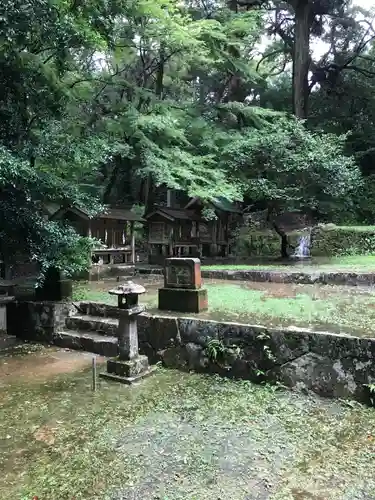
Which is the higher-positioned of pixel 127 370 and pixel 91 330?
pixel 91 330

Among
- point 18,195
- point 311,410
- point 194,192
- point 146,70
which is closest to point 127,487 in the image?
point 311,410

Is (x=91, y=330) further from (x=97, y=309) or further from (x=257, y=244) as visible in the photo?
(x=257, y=244)

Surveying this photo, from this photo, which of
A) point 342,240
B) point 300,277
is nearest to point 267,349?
point 300,277

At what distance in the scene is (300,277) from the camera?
913cm

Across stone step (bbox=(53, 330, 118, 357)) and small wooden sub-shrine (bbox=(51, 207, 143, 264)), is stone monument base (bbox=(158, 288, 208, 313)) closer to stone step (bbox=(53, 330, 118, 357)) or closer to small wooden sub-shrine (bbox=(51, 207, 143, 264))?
stone step (bbox=(53, 330, 118, 357))

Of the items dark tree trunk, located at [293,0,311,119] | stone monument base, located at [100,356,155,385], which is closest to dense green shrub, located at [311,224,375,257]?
dark tree trunk, located at [293,0,311,119]

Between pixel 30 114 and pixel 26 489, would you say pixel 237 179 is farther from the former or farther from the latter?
pixel 26 489

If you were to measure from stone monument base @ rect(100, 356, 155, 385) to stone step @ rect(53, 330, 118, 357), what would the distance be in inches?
34.0

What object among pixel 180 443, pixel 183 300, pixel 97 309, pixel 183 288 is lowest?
pixel 180 443

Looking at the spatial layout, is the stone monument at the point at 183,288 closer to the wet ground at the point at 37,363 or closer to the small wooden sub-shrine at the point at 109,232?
the wet ground at the point at 37,363

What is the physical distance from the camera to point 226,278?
1014 centimetres

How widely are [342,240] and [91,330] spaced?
1112cm

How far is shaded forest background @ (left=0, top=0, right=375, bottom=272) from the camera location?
670cm

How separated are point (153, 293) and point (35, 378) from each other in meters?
3.24
